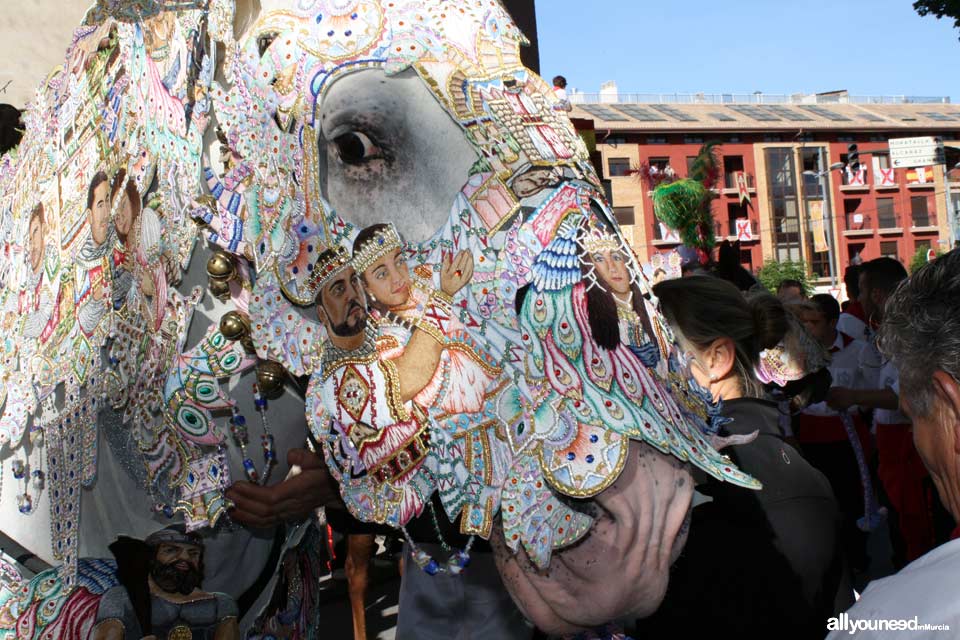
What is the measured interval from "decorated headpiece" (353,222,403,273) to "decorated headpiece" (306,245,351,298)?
26mm

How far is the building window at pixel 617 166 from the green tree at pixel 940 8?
93.5ft

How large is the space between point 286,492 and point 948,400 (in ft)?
3.73

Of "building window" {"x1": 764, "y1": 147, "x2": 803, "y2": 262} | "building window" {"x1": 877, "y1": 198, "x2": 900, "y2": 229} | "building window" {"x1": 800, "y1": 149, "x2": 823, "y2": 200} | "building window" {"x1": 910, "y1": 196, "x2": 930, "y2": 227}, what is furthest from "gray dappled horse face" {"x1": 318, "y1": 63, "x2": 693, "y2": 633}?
"building window" {"x1": 910, "y1": 196, "x2": 930, "y2": 227}

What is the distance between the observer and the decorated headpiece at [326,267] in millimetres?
1433

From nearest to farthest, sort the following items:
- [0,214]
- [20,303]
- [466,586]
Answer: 1. [20,303]
2. [0,214]
3. [466,586]

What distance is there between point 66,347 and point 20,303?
0.75 feet

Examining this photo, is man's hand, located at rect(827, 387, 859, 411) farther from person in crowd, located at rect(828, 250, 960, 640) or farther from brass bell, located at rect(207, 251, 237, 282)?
brass bell, located at rect(207, 251, 237, 282)

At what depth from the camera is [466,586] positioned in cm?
272

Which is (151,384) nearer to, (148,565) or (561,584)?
(148,565)

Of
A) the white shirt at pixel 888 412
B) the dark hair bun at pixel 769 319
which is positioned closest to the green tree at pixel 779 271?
the white shirt at pixel 888 412

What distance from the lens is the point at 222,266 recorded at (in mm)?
1634

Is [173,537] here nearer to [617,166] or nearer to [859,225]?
[617,166]

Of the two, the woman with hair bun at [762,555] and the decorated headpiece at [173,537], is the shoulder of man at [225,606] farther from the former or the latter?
the woman with hair bun at [762,555]

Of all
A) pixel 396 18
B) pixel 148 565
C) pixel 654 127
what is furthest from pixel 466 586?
pixel 654 127
